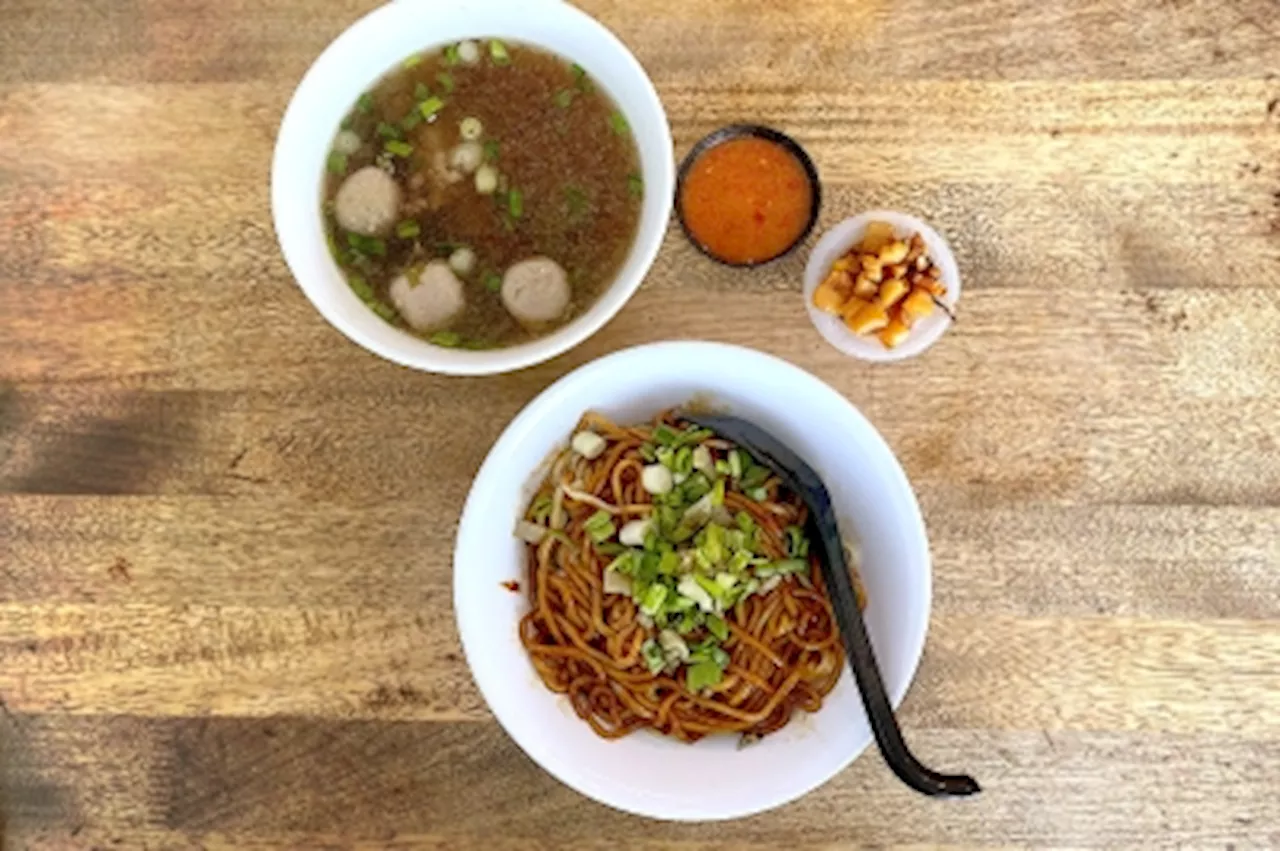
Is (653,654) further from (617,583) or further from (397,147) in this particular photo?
(397,147)

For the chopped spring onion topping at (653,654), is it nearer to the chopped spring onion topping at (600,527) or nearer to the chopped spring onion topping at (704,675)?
the chopped spring onion topping at (704,675)

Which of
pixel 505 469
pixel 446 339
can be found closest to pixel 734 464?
pixel 505 469

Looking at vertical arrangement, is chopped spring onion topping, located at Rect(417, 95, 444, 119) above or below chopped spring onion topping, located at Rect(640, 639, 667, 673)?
above

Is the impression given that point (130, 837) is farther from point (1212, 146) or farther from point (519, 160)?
point (1212, 146)

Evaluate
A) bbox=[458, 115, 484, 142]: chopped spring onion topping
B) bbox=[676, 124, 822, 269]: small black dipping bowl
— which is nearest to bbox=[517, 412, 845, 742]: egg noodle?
bbox=[676, 124, 822, 269]: small black dipping bowl

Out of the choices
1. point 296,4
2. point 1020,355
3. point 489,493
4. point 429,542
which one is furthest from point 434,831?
point 296,4

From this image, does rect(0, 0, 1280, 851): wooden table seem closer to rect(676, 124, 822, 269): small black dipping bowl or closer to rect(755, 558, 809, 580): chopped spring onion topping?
rect(676, 124, 822, 269): small black dipping bowl
